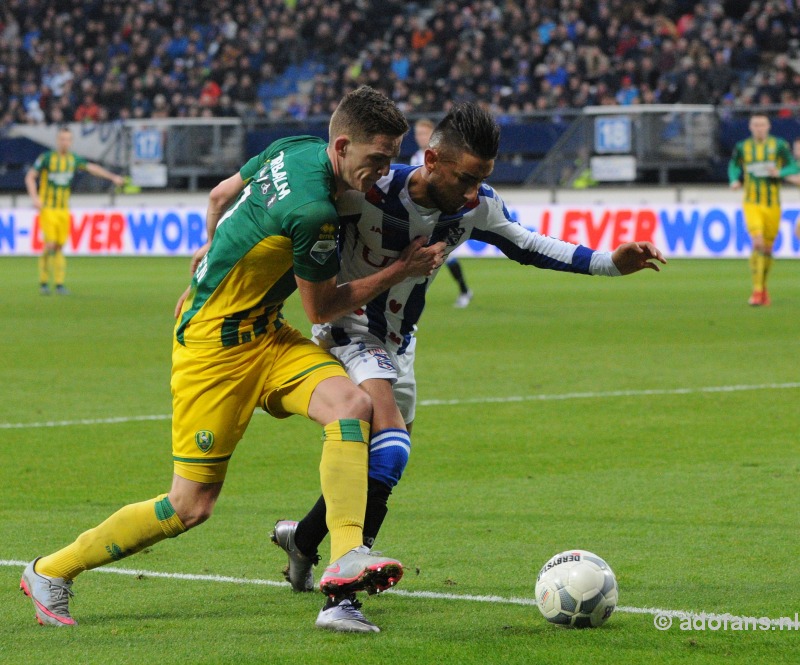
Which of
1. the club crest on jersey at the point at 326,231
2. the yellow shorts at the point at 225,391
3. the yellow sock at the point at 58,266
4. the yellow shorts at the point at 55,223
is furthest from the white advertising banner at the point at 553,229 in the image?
the club crest on jersey at the point at 326,231

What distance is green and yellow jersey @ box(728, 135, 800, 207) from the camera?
17.4m

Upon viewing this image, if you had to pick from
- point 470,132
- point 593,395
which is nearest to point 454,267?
point 593,395

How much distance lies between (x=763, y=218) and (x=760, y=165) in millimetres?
665

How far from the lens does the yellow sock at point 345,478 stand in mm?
4215

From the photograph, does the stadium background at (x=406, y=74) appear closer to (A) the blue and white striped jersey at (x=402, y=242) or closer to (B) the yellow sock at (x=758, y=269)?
(B) the yellow sock at (x=758, y=269)

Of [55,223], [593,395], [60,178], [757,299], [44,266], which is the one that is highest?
[593,395]

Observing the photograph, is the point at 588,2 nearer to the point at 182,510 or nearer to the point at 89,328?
the point at 89,328

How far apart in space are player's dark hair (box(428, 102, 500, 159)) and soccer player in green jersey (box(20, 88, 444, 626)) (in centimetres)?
18

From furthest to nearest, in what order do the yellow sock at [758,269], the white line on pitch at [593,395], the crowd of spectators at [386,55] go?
the crowd of spectators at [386,55], the yellow sock at [758,269], the white line on pitch at [593,395]

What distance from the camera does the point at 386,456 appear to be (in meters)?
4.54

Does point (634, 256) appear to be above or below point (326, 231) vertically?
below

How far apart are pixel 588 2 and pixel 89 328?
19.7m

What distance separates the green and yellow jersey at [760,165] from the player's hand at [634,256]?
1297 cm

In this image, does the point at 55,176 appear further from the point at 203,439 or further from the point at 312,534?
the point at 203,439
